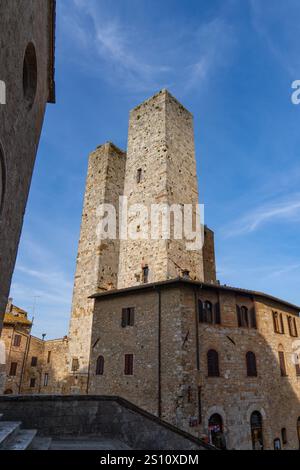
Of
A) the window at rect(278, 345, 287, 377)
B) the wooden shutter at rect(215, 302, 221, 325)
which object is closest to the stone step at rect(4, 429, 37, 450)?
the wooden shutter at rect(215, 302, 221, 325)

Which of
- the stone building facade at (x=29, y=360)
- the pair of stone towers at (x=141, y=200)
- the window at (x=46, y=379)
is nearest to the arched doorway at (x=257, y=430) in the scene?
the pair of stone towers at (x=141, y=200)

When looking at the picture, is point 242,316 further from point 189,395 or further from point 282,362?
point 189,395

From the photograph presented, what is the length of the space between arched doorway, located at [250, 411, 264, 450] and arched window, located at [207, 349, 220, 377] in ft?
8.95

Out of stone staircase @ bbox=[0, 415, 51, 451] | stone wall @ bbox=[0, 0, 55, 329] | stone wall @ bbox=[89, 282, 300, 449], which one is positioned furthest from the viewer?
stone wall @ bbox=[89, 282, 300, 449]

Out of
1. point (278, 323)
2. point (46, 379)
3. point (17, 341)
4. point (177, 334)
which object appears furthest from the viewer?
point (46, 379)

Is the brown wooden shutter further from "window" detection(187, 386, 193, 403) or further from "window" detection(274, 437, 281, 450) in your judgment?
"window" detection(274, 437, 281, 450)

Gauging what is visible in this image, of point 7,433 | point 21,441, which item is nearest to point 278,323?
point 21,441

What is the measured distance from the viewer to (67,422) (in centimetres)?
773

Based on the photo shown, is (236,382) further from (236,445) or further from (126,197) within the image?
(126,197)

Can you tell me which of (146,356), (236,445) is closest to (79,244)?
(146,356)

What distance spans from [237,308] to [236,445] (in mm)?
5560

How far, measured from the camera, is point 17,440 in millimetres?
5684

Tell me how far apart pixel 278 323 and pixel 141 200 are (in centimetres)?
1051

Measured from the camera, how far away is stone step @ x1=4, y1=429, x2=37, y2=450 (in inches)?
203
